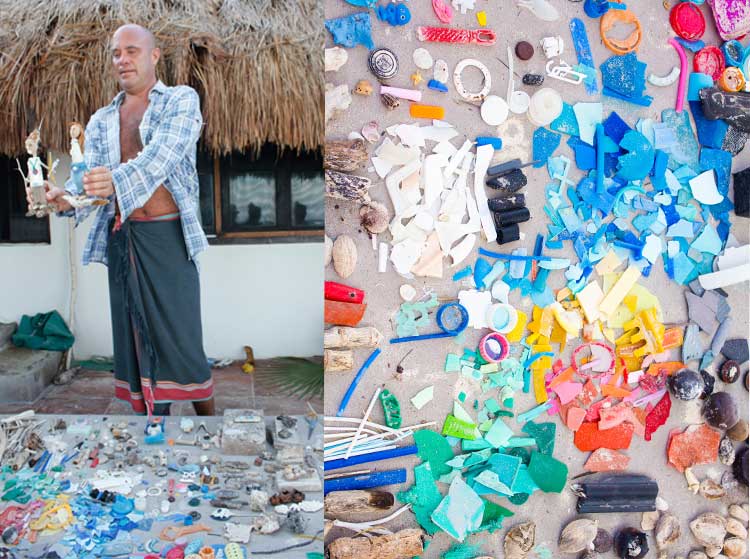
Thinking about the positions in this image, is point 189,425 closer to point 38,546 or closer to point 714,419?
point 38,546

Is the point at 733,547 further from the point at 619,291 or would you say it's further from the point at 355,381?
the point at 355,381

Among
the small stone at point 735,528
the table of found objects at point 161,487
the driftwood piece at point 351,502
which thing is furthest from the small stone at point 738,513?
the table of found objects at point 161,487

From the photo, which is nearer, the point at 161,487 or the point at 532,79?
the point at 532,79

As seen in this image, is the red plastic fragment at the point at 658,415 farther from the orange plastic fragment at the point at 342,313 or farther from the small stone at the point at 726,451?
the orange plastic fragment at the point at 342,313

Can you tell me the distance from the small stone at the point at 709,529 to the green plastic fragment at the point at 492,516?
42cm

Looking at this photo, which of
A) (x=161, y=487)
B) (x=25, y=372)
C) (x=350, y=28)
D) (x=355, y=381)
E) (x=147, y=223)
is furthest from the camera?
(x=25, y=372)

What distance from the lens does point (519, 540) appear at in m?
1.27

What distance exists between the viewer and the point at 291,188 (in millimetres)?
4660

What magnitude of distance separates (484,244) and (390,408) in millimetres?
327

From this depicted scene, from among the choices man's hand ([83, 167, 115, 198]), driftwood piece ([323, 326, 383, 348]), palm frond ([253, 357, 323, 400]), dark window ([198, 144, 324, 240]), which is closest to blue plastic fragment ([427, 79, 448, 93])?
driftwood piece ([323, 326, 383, 348])

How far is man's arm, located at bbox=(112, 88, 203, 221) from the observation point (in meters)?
2.74

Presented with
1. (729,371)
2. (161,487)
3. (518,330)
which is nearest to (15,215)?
(161,487)

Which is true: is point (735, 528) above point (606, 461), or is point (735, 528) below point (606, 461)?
below

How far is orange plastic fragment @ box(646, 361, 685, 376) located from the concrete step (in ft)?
Result: 12.0
